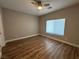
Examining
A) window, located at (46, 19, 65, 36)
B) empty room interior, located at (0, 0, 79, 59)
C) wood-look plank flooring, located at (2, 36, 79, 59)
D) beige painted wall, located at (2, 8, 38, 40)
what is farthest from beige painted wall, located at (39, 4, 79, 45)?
beige painted wall, located at (2, 8, 38, 40)

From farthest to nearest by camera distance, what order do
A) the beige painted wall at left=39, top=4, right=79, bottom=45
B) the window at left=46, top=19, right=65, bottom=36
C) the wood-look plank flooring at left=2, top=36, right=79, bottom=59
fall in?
the window at left=46, top=19, right=65, bottom=36, the beige painted wall at left=39, top=4, right=79, bottom=45, the wood-look plank flooring at left=2, top=36, right=79, bottom=59

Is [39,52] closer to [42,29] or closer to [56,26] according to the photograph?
[56,26]

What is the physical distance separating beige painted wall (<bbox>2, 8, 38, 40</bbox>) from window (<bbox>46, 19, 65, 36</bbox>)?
4.76 ft

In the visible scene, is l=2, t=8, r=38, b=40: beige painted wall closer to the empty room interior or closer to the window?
the empty room interior

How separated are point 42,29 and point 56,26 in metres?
1.66

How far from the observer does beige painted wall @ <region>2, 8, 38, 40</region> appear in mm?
3403

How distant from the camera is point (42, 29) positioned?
5.46 metres

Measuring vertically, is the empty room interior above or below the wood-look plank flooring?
above

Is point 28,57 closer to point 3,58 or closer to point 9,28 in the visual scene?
point 3,58

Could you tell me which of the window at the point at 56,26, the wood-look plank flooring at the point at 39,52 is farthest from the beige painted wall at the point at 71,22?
the wood-look plank flooring at the point at 39,52

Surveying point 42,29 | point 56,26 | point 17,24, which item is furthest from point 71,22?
point 17,24

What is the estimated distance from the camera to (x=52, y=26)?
457 cm

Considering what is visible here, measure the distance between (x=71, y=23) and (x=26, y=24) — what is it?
3.42m

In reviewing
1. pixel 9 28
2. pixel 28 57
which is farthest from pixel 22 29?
pixel 28 57
